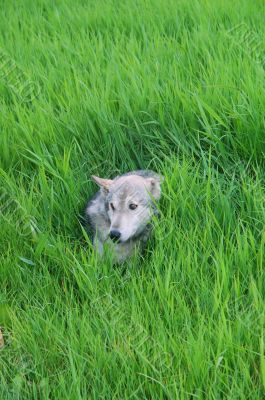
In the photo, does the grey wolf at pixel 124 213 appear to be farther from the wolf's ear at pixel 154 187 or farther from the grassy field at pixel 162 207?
the grassy field at pixel 162 207

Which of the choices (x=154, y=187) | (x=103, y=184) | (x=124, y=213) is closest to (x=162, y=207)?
(x=154, y=187)

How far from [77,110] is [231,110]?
117cm

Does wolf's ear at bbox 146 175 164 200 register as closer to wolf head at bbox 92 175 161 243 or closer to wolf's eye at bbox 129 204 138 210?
wolf head at bbox 92 175 161 243

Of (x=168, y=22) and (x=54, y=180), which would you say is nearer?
(x=54, y=180)

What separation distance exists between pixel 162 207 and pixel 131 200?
235mm

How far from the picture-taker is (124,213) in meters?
3.91

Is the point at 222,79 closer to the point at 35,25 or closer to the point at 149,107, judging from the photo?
the point at 149,107

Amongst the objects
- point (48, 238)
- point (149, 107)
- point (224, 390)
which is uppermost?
point (149, 107)

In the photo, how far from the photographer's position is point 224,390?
2.82 meters

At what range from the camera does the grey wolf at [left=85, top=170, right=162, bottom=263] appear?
12.6 ft

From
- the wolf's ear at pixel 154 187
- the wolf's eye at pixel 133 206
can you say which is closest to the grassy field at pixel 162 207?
the wolf's ear at pixel 154 187

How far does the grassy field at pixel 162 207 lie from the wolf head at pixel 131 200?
128 mm

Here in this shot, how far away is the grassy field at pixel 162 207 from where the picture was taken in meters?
2.95

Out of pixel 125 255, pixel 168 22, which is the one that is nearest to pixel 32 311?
pixel 125 255
